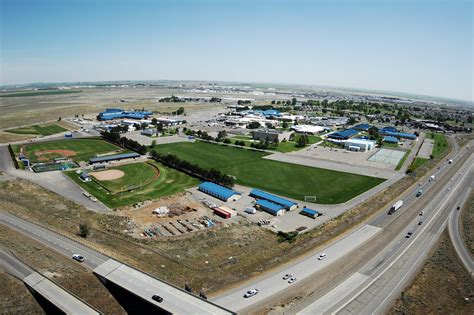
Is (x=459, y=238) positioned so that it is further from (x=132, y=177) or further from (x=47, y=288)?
(x=132, y=177)

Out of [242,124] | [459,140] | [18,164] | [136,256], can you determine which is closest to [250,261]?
[136,256]

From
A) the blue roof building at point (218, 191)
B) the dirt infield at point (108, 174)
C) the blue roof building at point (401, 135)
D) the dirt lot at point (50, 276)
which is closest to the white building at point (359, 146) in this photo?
the blue roof building at point (401, 135)

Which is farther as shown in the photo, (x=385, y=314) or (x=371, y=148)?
(x=371, y=148)

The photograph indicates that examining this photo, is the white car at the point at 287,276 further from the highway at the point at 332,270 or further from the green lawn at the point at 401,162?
the green lawn at the point at 401,162

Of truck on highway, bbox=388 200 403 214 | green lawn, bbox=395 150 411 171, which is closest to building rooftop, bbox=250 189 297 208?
truck on highway, bbox=388 200 403 214

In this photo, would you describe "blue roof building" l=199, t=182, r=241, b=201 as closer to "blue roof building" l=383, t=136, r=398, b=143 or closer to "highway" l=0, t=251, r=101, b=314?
"highway" l=0, t=251, r=101, b=314

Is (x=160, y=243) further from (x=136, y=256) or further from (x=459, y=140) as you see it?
(x=459, y=140)

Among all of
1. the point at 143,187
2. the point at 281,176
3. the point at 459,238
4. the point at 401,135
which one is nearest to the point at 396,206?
the point at 459,238
